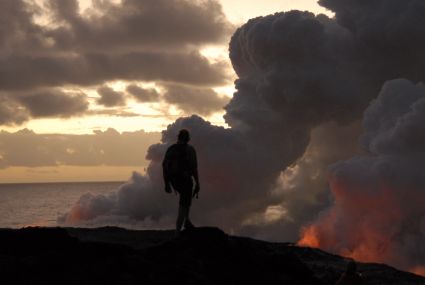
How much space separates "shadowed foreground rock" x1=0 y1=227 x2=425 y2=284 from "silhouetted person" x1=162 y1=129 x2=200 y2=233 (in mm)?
1184

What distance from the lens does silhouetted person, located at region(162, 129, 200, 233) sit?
48.5 ft

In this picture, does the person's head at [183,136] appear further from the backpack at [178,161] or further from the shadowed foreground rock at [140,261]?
the shadowed foreground rock at [140,261]

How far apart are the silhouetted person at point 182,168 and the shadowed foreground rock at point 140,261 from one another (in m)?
1.18

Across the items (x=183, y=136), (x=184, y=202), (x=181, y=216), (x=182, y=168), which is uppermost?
(x=183, y=136)

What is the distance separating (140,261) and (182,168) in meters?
3.78

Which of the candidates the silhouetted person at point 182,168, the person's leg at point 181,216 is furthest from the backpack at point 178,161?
the person's leg at point 181,216

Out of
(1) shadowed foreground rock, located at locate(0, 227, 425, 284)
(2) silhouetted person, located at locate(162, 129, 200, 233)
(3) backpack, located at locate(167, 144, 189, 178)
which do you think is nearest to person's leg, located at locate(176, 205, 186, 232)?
(2) silhouetted person, located at locate(162, 129, 200, 233)

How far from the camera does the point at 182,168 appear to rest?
48.6 feet

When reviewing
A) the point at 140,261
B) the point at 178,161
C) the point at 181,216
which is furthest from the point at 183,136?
the point at 140,261

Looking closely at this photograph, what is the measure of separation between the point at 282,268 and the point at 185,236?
2.15 m

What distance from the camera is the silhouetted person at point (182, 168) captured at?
48.5 feet

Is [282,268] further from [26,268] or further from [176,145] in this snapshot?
[26,268]

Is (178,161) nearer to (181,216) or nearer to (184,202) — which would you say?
(184,202)

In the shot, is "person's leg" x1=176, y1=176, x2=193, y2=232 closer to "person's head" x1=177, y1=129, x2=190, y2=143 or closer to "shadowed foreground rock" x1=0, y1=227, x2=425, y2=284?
"person's head" x1=177, y1=129, x2=190, y2=143
